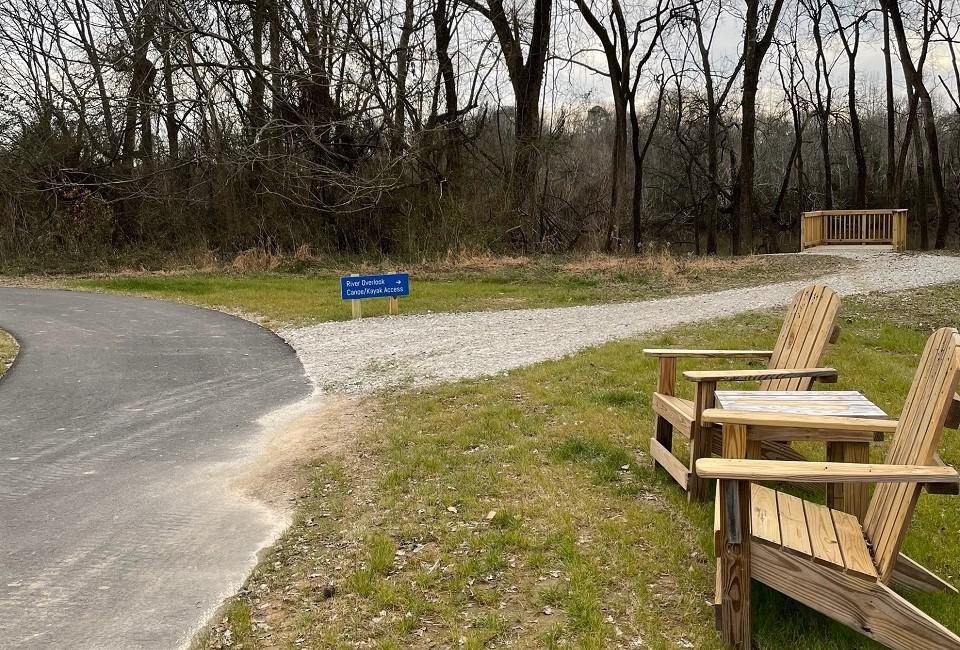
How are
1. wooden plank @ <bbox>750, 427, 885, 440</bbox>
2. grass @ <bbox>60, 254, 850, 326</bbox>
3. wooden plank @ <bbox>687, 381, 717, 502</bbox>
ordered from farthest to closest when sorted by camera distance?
grass @ <bbox>60, 254, 850, 326</bbox> → wooden plank @ <bbox>687, 381, 717, 502</bbox> → wooden plank @ <bbox>750, 427, 885, 440</bbox>

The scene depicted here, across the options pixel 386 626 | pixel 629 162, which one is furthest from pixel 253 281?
pixel 629 162

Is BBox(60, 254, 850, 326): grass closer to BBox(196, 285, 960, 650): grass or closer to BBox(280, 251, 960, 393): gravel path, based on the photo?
BBox(280, 251, 960, 393): gravel path

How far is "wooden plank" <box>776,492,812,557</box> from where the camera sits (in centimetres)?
288

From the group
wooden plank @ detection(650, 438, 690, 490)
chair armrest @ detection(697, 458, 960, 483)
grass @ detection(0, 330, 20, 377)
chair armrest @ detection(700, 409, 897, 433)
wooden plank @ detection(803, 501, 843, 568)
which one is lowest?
wooden plank @ detection(650, 438, 690, 490)

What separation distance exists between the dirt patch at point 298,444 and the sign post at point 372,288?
5216 millimetres

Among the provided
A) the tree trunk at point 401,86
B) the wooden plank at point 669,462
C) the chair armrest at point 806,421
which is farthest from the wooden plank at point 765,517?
the tree trunk at point 401,86

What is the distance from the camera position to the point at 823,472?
2.83 m

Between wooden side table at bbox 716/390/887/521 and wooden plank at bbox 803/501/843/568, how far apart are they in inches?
5.3

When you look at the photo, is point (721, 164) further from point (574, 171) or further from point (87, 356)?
point (87, 356)

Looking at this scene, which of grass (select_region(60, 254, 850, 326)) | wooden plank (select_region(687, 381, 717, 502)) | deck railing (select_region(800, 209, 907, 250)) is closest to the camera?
wooden plank (select_region(687, 381, 717, 502))

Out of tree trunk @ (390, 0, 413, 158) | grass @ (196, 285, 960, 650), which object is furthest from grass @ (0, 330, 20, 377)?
tree trunk @ (390, 0, 413, 158)

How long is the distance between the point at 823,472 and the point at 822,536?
0.38 meters

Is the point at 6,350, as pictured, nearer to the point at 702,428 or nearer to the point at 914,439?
the point at 702,428

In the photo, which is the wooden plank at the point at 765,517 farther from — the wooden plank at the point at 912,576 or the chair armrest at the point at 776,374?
the chair armrest at the point at 776,374
